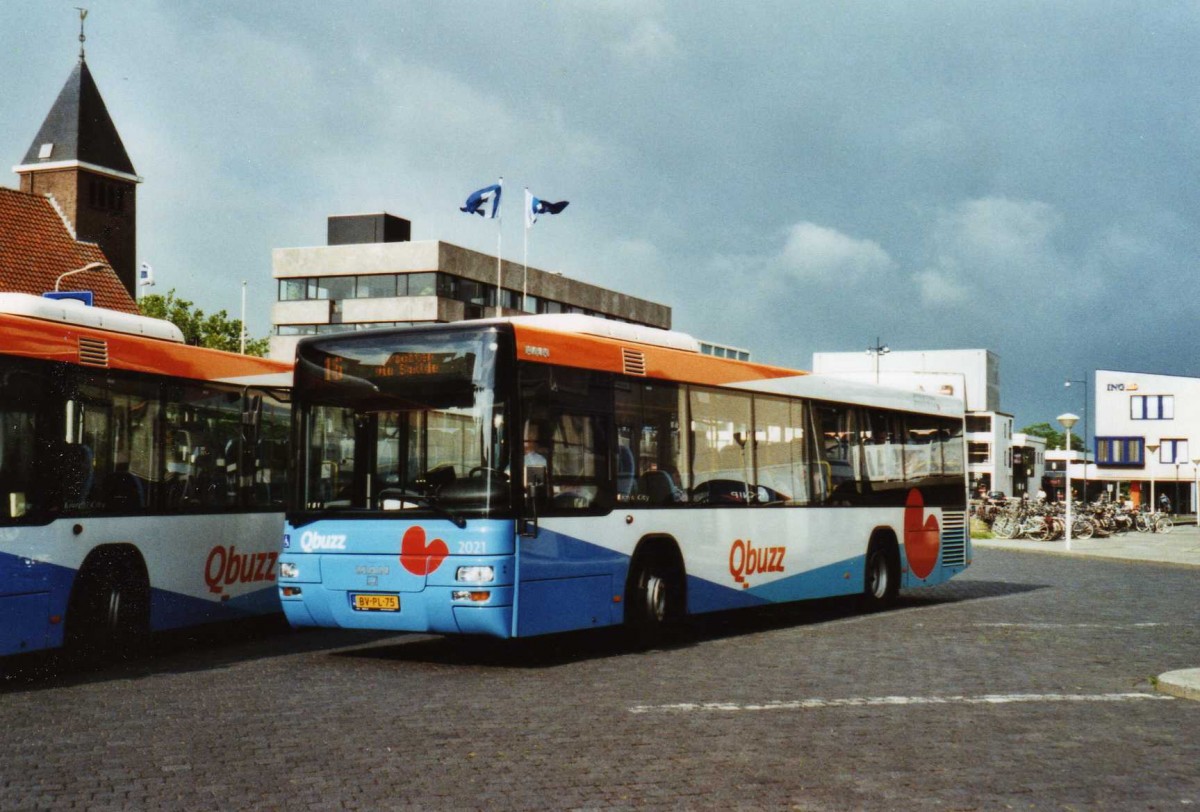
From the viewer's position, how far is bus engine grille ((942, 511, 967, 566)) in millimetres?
19094

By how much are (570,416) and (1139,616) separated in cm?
873

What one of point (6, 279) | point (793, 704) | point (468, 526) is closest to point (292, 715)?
point (468, 526)

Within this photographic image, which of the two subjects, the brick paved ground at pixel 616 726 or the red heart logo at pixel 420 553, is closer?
the brick paved ground at pixel 616 726

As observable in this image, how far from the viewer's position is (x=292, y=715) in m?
9.05

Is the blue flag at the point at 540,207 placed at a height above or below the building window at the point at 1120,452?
above

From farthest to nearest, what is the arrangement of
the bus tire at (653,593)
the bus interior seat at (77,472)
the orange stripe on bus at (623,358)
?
1. the bus tire at (653,593)
2. the orange stripe on bus at (623,358)
3. the bus interior seat at (77,472)

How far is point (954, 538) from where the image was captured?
1936 centimetres

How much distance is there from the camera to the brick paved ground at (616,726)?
6844 millimetres

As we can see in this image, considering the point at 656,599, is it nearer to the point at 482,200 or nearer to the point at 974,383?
the point at 482,200

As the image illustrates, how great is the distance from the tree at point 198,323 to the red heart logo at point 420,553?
2365 inches

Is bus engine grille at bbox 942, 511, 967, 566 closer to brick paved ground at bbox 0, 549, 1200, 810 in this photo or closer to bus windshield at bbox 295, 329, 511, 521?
brick paved ground at bbox 0, 549, 1200, 810

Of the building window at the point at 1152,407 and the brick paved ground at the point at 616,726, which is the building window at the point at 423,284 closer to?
the building window at the point at 1152,407

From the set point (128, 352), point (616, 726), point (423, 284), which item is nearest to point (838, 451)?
point (128, 352)

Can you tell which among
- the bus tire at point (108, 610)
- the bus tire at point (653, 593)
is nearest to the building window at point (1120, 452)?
the bus tire at point (653, 593)
